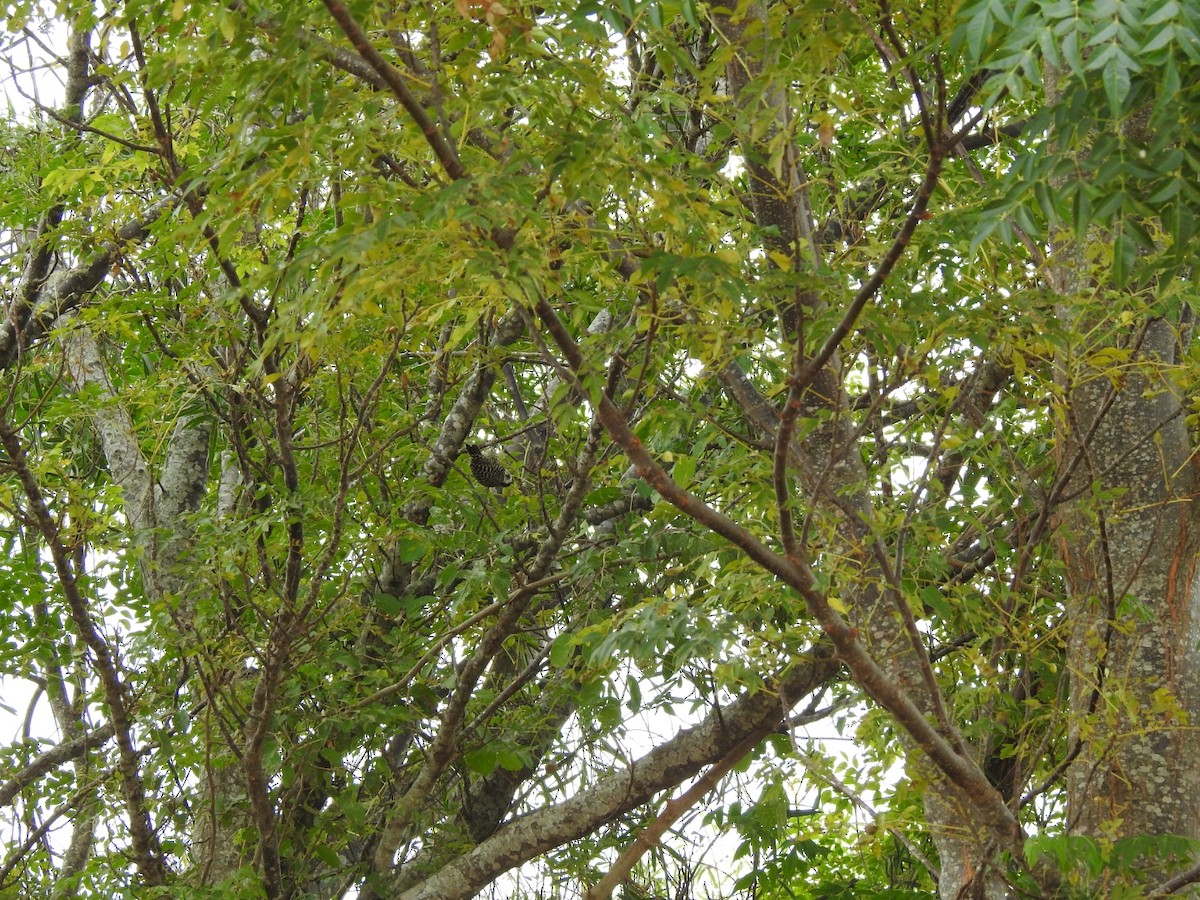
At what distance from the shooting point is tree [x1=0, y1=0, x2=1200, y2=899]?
2.05m

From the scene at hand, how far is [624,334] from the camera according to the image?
7.32 ft

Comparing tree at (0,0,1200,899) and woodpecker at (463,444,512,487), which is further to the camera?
woodpecker at (463,444,512,487)

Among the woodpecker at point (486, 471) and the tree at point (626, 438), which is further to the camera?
the woodpecker at point (486, 471)

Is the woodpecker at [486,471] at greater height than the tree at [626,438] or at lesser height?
greater

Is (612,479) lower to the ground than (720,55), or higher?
higher

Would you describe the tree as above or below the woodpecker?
below

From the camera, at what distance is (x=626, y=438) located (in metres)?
2.09

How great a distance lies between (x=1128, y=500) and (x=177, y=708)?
9.74 feet

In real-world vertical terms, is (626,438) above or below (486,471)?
below

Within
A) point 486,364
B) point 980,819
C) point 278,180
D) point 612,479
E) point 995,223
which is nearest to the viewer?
point 995,223

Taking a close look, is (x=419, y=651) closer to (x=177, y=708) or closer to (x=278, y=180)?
(x=177, y=708)

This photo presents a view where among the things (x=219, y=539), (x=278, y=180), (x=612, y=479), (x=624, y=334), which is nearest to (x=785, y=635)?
(x=624, y=334)

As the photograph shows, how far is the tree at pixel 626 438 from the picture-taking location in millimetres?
2051

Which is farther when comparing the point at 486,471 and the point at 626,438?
the point at 486,471
